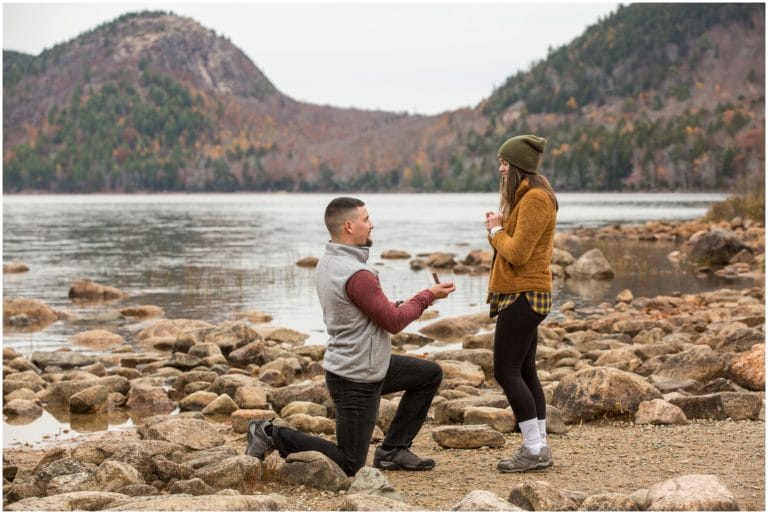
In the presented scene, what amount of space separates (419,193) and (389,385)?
180889mm

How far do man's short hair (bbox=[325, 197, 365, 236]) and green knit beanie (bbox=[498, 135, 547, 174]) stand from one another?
0.98 metres

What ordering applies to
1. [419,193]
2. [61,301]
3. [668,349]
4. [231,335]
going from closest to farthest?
[668,349] < [231,335] < [61,301] < [419,193]

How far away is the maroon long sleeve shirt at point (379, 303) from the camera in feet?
19.7

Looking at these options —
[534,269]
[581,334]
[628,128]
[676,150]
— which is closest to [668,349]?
[581,334]

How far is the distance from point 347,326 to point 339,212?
0.71 meters

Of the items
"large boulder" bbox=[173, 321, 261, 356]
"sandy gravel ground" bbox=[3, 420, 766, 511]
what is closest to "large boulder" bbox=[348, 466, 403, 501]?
"sandy gravel ground" bbox=[3, 420, 766, 511]

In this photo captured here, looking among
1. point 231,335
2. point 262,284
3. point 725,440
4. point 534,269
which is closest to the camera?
point 534,269

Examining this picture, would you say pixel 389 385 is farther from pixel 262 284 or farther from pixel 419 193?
pixel 419 193

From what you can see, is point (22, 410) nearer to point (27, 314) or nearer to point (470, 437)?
point (470, 437)

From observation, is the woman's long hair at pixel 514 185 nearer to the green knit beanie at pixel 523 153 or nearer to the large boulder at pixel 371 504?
the green knit beanie at pixel 523 153

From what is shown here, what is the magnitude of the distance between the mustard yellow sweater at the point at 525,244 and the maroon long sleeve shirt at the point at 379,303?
1.72ft

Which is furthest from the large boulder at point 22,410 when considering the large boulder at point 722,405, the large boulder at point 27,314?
the large boulder at point 27,314

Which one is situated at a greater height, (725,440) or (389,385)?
(389,385)

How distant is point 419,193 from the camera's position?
613 feet
